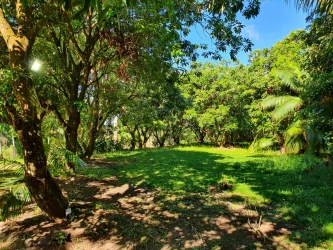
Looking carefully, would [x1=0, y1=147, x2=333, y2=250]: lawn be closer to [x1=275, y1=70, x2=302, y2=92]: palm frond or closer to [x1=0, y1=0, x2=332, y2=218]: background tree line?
[x1=0, y1=0, x2=332, y2=218]: background tree line

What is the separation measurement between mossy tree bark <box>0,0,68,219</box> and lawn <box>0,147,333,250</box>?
2.21ft

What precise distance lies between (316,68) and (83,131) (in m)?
10.5

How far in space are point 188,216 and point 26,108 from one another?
3.03 m

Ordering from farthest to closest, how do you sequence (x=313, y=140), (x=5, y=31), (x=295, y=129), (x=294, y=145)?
(x=294, y=145) → (x=295, y=129) → (x=313, y=140) → (x=5, y=31)

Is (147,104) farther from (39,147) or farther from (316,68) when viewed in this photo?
(39,147)

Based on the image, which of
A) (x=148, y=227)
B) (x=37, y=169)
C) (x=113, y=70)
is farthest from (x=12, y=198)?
(x=113, y=70)

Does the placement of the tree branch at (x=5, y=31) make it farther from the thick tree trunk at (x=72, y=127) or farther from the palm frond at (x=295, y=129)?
the palm frond at (x=295, y=129)

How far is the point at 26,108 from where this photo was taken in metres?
3.42

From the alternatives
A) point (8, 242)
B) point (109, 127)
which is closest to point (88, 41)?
point (8, 242)

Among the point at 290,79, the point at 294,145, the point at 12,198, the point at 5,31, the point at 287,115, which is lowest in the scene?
the point at 12,198

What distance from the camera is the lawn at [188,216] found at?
343cm

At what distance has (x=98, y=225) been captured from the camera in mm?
3826

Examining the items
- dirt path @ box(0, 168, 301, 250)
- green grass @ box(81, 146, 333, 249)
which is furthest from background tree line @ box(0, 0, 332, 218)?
green grass @ box(81, 146, 333, 249)

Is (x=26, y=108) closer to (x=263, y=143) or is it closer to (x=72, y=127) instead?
(x=72, y=127)
